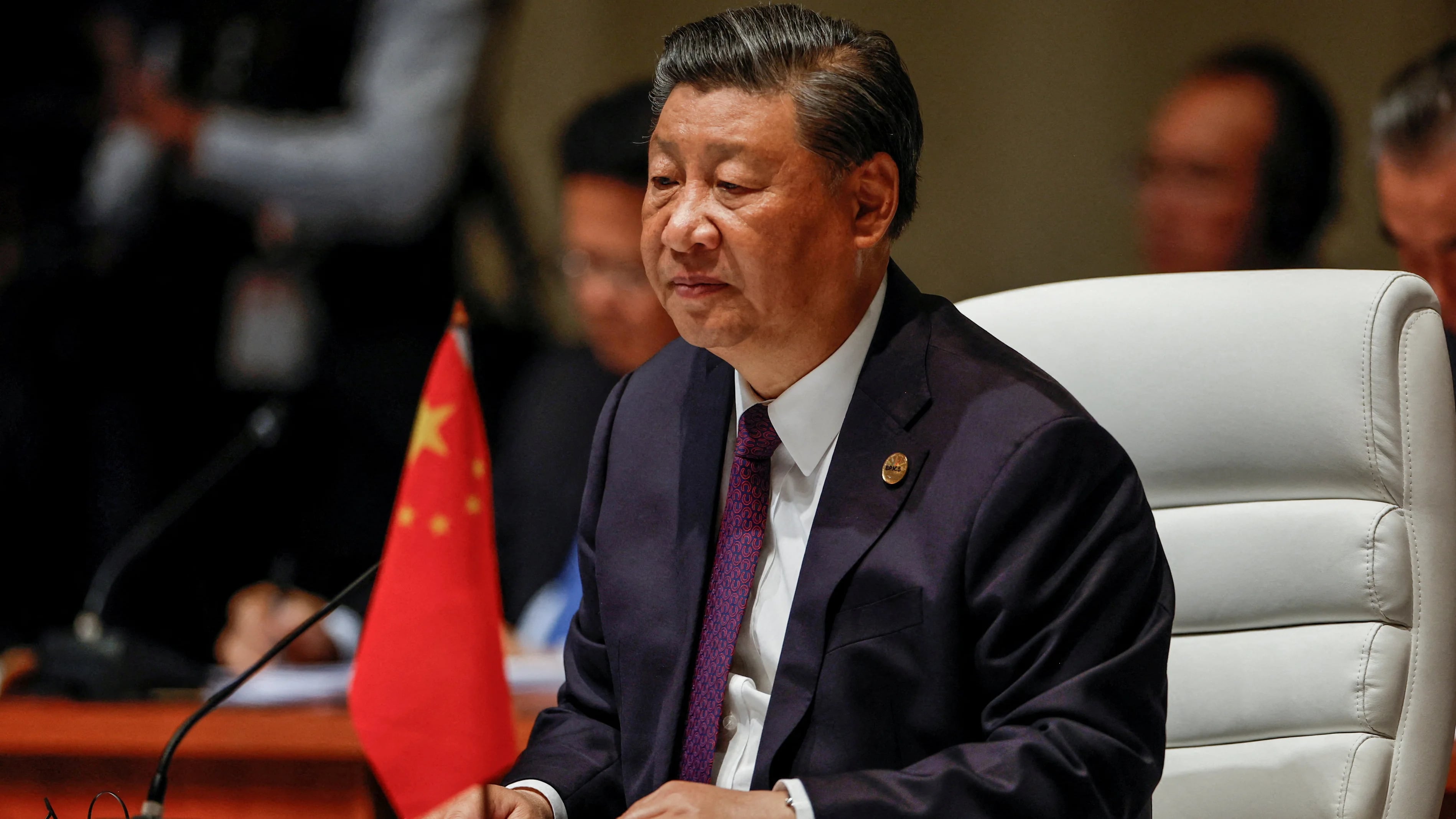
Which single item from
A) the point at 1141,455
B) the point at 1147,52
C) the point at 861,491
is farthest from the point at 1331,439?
the point at 1147,52

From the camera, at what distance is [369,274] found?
3129 mm

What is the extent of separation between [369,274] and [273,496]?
1.82 feet

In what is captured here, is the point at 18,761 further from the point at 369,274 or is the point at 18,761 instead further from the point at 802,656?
the point at 369,274

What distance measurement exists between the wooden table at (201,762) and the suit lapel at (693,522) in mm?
630

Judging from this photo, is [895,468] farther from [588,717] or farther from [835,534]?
[588,717]

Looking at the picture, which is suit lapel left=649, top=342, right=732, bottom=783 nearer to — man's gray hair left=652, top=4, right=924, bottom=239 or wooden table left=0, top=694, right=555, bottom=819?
man's gray hair left=652, top=4, right=924, bottom=239

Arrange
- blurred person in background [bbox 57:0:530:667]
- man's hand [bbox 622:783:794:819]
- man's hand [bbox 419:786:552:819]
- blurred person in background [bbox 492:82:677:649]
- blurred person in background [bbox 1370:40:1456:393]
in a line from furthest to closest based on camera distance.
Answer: blurred person in background [bbox 57:0:530:667] < blurred person in background [bbox 492:82:677:649] < blurred person in background [bbox 1370:40:1456:393] < man's hand [bbox 419:786:552:819] < man's hand [bbox 622:783:794:819]

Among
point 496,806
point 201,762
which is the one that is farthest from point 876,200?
point 201,762

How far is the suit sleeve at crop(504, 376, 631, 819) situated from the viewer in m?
1.27

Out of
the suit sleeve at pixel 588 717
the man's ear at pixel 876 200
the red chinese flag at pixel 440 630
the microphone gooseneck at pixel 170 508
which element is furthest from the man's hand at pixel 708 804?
the microphone gooseneck at pixel 170 508

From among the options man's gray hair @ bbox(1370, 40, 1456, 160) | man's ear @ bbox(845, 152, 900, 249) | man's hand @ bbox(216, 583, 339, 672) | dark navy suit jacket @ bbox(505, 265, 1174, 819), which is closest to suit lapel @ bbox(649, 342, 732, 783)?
dark navy suit jacket @ bbox(505, 265, 1174, 819)

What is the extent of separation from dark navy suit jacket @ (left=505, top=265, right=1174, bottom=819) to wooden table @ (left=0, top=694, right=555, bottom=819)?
22.6 inches

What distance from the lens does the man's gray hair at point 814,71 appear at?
1.16 meters

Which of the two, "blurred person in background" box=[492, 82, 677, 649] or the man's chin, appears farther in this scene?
"blurred person in background" box=[492, 82, 677, 649]
